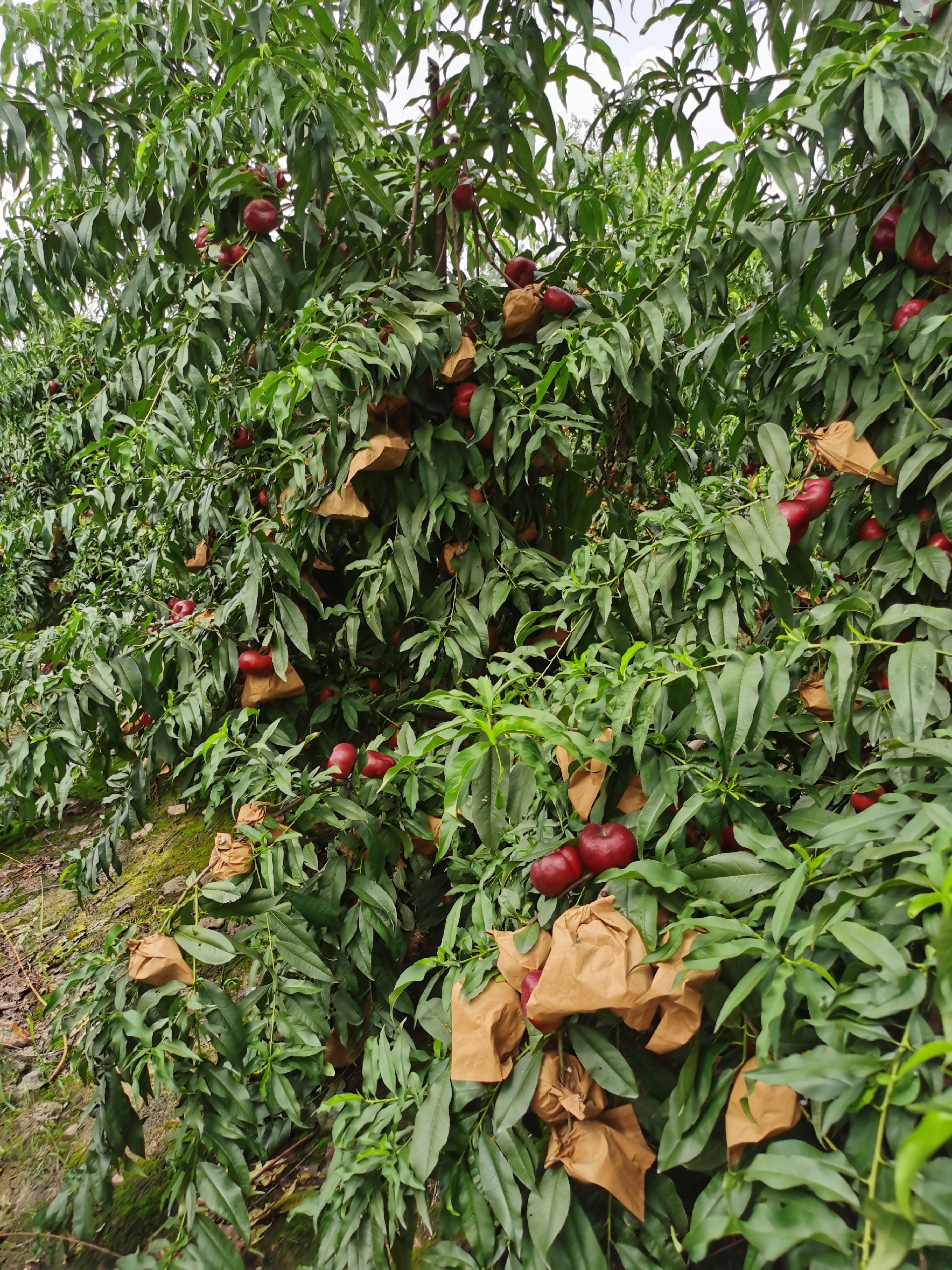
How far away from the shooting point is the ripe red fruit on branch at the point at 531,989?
816mm

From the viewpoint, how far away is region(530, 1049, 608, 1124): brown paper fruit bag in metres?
0.81

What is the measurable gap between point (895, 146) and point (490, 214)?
50.8 inches

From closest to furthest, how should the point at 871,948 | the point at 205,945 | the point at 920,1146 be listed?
the point at 920,1146
the point at 871,948
the point at 205,945

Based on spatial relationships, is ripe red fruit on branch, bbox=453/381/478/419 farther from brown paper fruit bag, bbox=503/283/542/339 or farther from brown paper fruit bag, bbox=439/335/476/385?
brown paper fruit bag, bbox=503/283/542/339

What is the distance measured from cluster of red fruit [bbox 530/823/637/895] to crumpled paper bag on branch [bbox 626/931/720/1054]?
0.12m

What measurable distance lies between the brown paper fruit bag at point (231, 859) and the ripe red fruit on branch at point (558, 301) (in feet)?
4.05

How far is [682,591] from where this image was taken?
3.76 ft

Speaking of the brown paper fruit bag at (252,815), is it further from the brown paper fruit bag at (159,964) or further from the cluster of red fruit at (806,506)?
the cluster of red fruit at (806,506)

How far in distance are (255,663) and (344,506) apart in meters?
0.36

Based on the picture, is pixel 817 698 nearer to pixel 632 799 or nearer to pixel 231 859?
pixel 632 799

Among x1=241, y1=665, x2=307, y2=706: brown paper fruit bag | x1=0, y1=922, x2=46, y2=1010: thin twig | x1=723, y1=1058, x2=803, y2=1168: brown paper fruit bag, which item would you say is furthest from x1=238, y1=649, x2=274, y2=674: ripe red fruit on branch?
x1=0, y1=922, x2=46, y2=1010: thin twig

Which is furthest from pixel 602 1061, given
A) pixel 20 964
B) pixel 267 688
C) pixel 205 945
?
pixel 20 964

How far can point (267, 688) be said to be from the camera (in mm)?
1490

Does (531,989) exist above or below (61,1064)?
above
